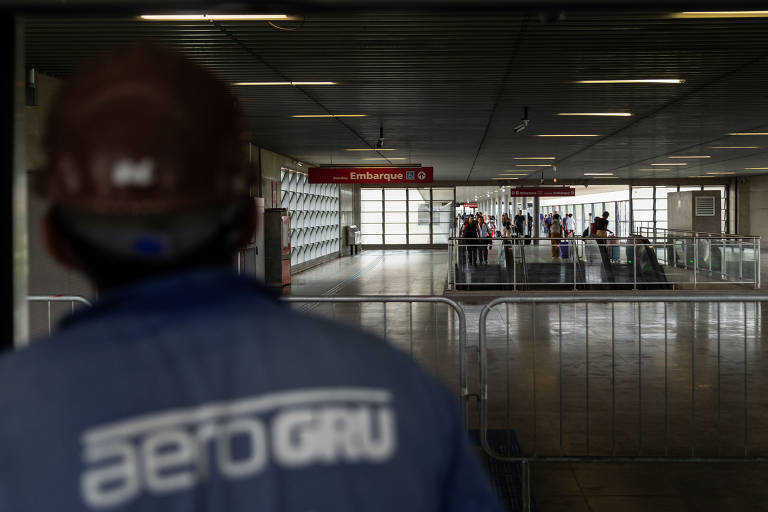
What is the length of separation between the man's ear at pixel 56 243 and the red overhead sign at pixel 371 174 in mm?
16445

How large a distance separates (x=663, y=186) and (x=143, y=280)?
146 ft

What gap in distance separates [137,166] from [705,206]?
2479 centimetres

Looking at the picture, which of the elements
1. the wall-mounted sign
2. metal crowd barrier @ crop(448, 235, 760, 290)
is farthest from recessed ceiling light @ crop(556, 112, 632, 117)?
the wall-mounted sign

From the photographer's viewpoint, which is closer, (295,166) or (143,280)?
(143,280)

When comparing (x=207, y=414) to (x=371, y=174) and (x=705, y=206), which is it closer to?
(x=371, y=174)

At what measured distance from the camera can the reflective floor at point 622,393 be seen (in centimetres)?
532

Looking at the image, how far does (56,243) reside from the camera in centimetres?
101

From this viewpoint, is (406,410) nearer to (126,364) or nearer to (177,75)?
(126,364)

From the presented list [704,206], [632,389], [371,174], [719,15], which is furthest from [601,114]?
[704,206]

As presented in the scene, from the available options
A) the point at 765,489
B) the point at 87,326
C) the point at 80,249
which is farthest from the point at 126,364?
the point at 765,489

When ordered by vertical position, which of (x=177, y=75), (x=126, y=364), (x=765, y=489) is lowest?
(x=765, y=489)

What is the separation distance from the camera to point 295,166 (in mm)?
25906

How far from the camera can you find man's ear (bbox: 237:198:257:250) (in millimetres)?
1089

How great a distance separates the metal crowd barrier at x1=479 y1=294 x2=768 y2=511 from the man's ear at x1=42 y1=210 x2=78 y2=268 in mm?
3589
